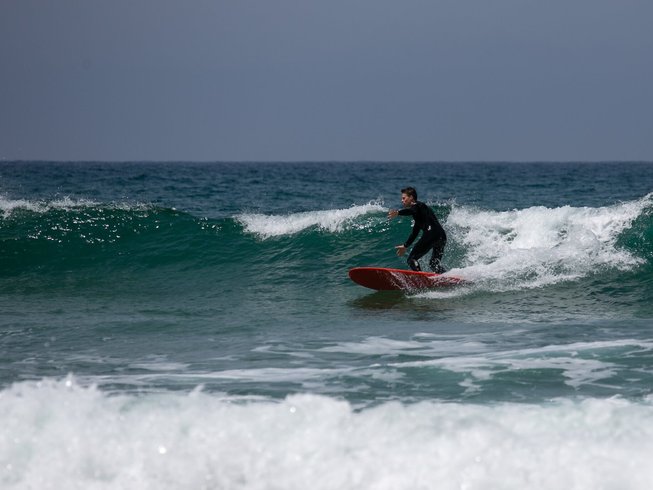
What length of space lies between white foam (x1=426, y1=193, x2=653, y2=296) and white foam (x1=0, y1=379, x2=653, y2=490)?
6.65m

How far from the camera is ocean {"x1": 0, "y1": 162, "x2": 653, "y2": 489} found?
5.73 metres

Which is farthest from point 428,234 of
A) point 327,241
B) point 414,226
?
point 327,241

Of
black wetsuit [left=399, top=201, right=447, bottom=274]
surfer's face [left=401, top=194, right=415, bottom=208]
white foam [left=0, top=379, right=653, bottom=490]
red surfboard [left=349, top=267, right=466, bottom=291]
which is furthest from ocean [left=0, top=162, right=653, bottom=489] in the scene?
surfer's face [left=401, top=194, right=415, bottom=208]

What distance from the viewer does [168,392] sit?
7199 millimetres

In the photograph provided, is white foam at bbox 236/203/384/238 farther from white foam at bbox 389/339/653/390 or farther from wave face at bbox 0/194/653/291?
white foam at bbox 389/339/653/390

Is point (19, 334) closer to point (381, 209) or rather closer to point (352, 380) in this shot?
point (352, 380)

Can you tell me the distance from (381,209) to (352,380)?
1209 cm

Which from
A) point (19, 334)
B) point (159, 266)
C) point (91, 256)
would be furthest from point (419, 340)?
point (91, 256)

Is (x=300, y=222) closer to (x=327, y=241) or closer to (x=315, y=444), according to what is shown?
(x=327, y=241)

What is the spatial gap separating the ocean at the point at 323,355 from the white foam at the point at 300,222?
66mm

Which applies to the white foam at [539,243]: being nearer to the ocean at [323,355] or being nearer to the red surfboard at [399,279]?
the ocean at [323,355]

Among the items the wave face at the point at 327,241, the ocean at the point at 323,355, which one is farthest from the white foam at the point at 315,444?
the wave face at the point at 327,241

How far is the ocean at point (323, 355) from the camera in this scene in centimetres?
573

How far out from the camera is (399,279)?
1309 cm
